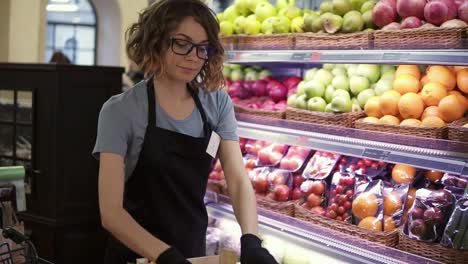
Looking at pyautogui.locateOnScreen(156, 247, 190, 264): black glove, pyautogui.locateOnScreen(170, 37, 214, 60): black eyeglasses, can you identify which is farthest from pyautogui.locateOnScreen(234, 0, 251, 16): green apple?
pyautogui.locateOnScreen(156, 247, 190, 264): black glove

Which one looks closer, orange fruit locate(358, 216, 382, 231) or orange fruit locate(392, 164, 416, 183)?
orange fruit locate(358, 216, 382, 231)

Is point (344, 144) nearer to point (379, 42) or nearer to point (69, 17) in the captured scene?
point (379, 42)

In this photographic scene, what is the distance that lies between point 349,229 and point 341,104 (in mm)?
654

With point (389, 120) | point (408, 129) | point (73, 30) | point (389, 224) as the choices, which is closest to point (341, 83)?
point (389, 120)

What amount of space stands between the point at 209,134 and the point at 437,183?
3.88 ft

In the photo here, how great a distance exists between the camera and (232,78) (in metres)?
4.61

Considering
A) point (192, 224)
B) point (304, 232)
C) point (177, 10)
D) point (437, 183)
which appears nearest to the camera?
point (177, 10)

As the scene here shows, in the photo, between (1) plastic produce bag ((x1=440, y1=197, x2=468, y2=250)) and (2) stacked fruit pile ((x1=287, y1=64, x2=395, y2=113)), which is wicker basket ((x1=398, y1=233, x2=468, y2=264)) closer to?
(1) plastic produce bag ((x1=440, y1=197, x2=468, y2=250))

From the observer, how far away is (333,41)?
3.41m

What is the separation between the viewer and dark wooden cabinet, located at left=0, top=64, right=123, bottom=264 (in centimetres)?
388

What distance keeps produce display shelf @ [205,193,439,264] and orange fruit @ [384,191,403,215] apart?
201 mm

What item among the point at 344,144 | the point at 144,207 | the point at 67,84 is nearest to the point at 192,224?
the point at 144,207

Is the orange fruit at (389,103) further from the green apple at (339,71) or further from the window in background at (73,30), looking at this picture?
the window in background at (73,30)

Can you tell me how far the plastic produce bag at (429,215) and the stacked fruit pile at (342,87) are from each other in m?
0.70
